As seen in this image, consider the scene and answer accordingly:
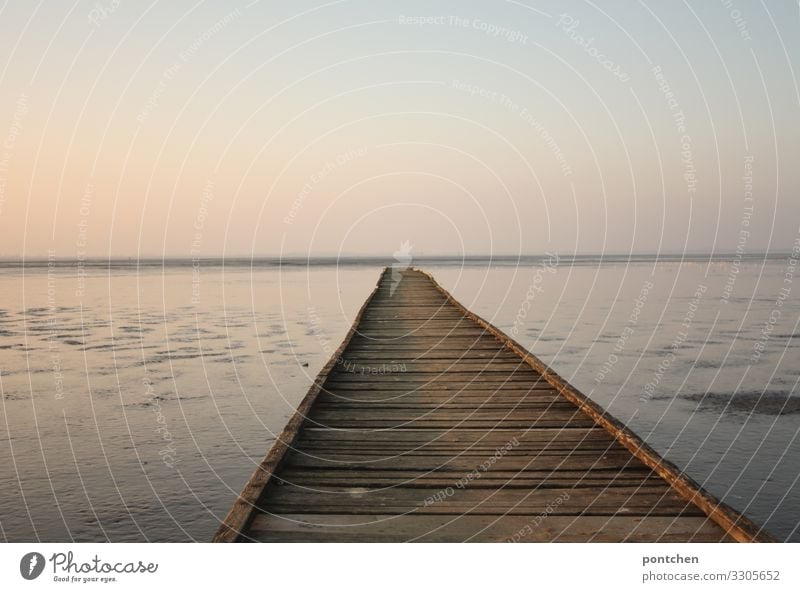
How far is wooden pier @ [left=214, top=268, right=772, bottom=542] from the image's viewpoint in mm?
4375

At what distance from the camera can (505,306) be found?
1209 inches

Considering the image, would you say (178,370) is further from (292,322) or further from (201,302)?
(201,302)

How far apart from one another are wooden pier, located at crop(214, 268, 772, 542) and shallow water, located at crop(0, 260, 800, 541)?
162 cm

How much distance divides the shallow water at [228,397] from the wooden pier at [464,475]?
162 centimetres
